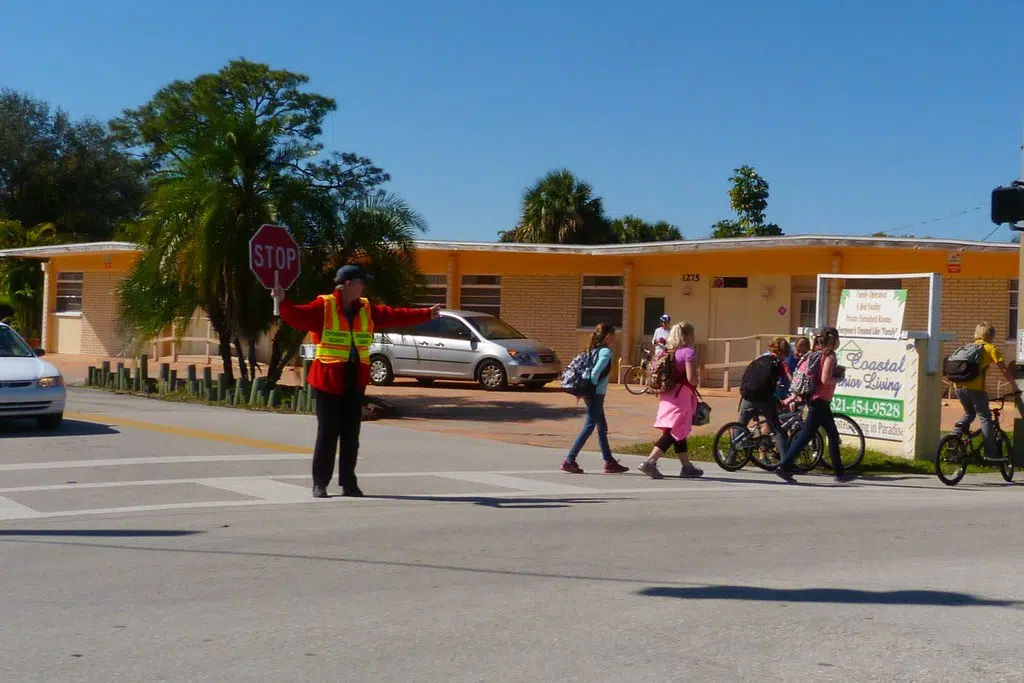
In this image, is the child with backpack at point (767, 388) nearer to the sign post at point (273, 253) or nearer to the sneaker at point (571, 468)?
the sneaker at point (571, 468)

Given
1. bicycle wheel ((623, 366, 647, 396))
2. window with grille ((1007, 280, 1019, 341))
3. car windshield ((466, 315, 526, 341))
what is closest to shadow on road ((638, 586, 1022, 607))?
bicycle wheel ((623, 366, 647, 396))

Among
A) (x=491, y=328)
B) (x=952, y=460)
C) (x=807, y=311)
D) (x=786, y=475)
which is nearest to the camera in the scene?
(x=786, y=475)

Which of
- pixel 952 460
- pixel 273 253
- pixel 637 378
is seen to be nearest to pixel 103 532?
pixel 952 460

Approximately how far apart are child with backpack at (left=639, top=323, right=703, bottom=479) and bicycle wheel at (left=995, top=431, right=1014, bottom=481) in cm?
370

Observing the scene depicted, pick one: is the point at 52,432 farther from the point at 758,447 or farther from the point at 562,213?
the point at 562,213

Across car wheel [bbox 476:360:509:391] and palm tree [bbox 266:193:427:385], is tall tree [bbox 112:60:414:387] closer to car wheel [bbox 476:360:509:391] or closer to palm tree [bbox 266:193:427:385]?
palm tree [bbox 266:193:427:385]

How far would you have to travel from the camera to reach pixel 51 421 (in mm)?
15516

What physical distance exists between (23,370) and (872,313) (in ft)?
33.9

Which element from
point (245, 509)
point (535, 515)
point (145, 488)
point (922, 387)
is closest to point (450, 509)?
point (535, 515)

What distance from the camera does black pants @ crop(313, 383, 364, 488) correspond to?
1020 centimetres

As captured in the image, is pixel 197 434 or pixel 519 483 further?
pixel 197 434

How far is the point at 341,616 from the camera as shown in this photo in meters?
6.35

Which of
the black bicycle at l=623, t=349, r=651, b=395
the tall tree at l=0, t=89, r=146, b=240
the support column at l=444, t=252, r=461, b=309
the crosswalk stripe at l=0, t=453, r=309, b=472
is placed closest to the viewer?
the crosswalk stripe at l=0, t=453, r=309, b=472

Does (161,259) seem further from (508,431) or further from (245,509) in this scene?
(245,509)
